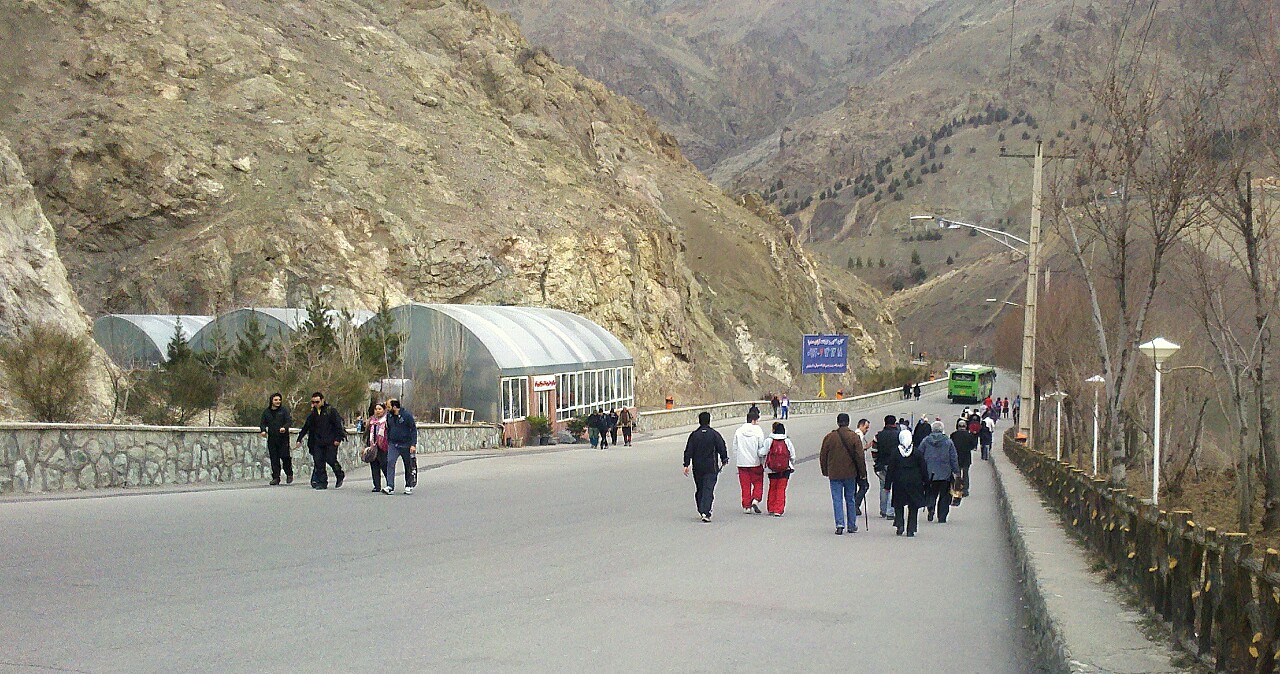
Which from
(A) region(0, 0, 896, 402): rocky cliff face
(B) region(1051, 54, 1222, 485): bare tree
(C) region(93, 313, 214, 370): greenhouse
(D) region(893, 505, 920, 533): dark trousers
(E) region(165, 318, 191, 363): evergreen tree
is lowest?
(D) region(893, 505, 920, 533): dark trousers

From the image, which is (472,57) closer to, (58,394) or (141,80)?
(141,80)

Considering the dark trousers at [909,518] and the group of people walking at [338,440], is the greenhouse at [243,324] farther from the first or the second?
the dark trousers at [909,518]

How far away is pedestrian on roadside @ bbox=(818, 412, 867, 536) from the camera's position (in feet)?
52.9

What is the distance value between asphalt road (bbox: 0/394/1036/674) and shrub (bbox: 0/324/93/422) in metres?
3.84

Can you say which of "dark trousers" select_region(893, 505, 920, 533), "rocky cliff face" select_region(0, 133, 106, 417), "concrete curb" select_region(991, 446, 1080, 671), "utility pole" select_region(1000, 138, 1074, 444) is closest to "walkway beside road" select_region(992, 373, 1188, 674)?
"concrete curb" select_region(991, 446, 1080, 671)

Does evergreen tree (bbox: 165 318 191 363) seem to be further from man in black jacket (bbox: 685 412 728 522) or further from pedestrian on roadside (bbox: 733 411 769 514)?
man in black jacket (bbox: 685 412 728 522)

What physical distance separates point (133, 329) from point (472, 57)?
42718 mm

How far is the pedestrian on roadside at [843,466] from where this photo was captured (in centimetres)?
1611

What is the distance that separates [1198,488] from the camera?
29.7 meters

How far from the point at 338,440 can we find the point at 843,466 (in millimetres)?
8517

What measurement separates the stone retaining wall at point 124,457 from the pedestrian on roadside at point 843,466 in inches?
410

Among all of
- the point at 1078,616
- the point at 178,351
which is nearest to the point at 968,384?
the point at 178,351

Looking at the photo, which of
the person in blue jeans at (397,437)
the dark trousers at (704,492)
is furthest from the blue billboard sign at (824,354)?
the dark trousers at (704,492)

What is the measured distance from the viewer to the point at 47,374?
20047 mm
